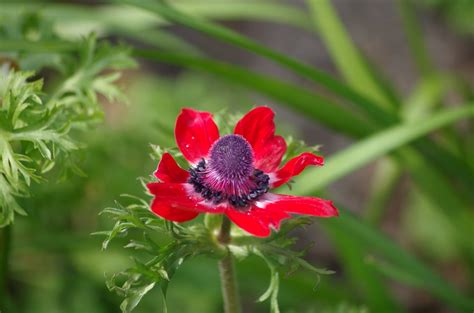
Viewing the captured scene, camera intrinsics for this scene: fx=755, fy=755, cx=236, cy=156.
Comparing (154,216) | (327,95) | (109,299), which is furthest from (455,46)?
(154,216)

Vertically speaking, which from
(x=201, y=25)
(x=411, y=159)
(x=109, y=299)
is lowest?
(x=109, y=299)

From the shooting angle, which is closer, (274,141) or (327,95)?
(274,141)

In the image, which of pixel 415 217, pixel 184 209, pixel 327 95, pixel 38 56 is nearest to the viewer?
pixel 184 209

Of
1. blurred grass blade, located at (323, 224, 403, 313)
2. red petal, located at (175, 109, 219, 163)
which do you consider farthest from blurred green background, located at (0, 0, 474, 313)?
red petal, located at (175, 109, 219, 163)

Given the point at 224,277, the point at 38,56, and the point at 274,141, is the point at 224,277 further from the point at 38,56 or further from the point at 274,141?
the point at 38,56

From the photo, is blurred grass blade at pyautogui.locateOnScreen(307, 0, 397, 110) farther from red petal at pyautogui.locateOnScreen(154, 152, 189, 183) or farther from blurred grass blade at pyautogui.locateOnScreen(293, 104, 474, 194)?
red petal at pyautogui.locateOnScreen(154, 152, 189, 183)

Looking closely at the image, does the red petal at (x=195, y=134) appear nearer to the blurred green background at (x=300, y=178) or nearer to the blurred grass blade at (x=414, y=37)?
the blurred green background at (x=300, y=178)
